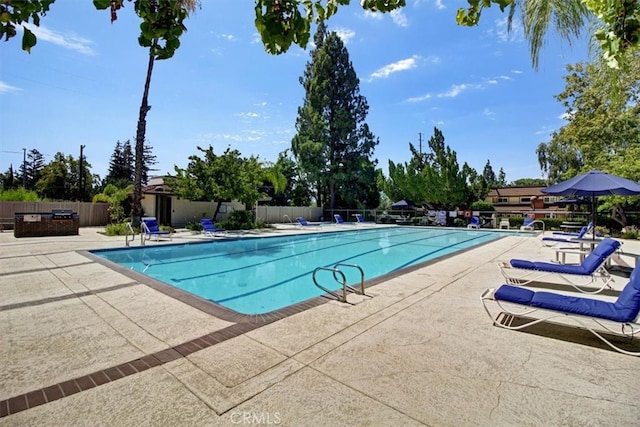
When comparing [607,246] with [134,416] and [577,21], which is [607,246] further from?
[134,416]

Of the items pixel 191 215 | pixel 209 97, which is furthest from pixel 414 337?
pixel 191 215

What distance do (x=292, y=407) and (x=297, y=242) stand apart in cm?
1264

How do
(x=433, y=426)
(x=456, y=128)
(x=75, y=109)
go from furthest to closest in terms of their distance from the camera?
(x=456, y=128) → (x=75, y=109) → (x=433, y=426)

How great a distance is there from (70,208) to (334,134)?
20.9m

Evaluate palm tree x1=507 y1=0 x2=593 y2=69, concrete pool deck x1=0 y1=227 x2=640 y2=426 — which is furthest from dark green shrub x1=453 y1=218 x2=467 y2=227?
concrete pool deck x1=0 y1=227 x2=640 y2=426

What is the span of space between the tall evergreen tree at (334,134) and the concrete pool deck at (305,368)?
82.2ft

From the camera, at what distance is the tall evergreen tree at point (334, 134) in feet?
95.0

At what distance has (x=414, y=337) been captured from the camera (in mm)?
3379

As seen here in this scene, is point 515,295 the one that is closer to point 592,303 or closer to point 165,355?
point 592,303

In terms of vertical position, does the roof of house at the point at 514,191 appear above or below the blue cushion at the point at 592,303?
above

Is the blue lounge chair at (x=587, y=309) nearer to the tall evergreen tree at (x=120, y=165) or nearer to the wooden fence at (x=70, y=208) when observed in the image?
the wooden fence at (x=70, y=208)

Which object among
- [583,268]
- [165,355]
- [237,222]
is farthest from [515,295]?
[237,222]

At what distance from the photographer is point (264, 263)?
32.4 ft

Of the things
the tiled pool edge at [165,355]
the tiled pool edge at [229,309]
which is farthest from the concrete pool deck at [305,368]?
the tiled pool edge at [229,309]
